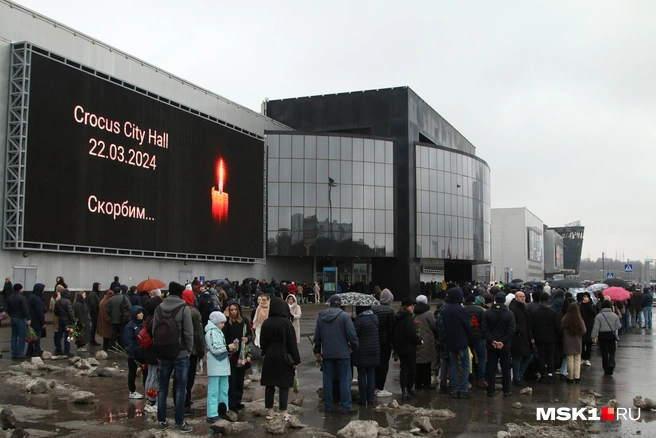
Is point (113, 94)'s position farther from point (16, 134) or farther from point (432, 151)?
point (432, 151)

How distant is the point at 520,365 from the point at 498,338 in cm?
191

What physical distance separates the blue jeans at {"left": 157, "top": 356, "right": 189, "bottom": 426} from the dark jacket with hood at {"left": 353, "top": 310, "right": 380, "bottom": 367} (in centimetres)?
286

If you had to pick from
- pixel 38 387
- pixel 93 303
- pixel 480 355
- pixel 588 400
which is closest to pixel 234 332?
pixel 38 387

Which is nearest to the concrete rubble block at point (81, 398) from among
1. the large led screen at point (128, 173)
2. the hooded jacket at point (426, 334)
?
the hooded jacket at point (426, 334)

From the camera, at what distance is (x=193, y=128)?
34.6 m

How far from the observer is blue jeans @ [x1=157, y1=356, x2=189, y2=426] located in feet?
27.1

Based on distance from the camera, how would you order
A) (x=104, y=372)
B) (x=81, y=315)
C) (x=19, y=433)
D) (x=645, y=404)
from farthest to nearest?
(x=81, y=315)
(x=104, y=372)
(x=645, y=404)
(x=19, y=433)

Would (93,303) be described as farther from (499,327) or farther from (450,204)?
(450,204)

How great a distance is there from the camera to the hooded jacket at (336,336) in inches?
377

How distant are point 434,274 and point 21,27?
5026 cm

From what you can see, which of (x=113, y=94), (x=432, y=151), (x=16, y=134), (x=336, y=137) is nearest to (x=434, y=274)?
(x=432, y=151)

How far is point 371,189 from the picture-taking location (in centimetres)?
4878

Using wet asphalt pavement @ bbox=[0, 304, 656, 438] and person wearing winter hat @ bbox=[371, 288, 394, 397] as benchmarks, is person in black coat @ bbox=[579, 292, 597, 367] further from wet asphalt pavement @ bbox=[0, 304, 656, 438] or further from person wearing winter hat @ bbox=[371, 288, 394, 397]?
person wearing winter hat @ bbox=[371, 288, 394, 397]

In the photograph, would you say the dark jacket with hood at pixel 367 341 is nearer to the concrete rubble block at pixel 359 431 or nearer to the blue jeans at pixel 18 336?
the concrete rubble block at pixel 359 431
